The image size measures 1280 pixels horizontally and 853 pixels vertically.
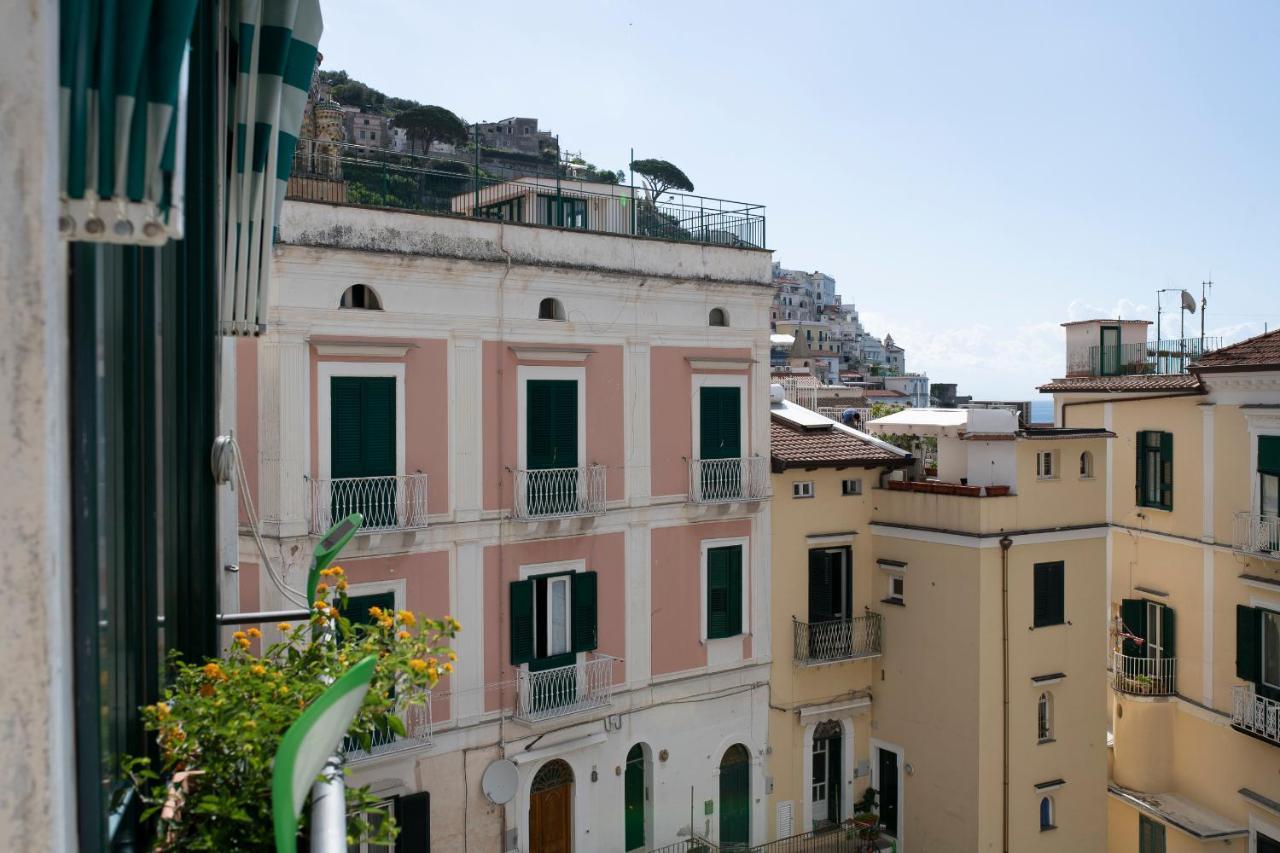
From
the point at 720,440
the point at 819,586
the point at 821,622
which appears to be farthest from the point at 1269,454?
the point at 720,440

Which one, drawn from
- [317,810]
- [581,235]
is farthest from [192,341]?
[581,235]

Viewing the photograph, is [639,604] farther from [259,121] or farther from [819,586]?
[259,121]

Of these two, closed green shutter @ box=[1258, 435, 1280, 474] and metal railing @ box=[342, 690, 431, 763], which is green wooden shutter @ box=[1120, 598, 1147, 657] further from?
metal railing @ box=[342, 690, 431, 763]

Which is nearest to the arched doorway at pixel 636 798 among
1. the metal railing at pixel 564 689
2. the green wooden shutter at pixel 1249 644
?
the metal railing at pixel 564 689

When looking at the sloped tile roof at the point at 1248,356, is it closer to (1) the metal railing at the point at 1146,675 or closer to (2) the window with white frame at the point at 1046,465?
(2) the window with white frame at the point at 1046,465

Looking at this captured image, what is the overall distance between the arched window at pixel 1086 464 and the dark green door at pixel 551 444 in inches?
399

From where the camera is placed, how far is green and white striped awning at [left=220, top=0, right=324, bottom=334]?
17.8 ft

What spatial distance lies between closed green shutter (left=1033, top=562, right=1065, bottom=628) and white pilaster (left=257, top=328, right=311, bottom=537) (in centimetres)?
1343

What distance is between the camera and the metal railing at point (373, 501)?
15.6 metres

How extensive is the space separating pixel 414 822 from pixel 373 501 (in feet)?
15.6

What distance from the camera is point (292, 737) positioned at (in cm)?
268

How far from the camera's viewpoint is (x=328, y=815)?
11.8 ft

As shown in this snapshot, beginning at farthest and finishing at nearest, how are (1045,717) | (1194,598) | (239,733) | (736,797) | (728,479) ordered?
(1194,598) → (1045,717) → (736,797) → (728,479) → (239,733)

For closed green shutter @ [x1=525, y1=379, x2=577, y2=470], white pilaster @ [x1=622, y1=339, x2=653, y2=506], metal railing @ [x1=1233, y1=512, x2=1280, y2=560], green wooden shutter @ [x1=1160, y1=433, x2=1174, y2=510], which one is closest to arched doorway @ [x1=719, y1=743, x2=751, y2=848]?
white pilaster @ [x1=622, y1=339, x2=653, y2=506]
